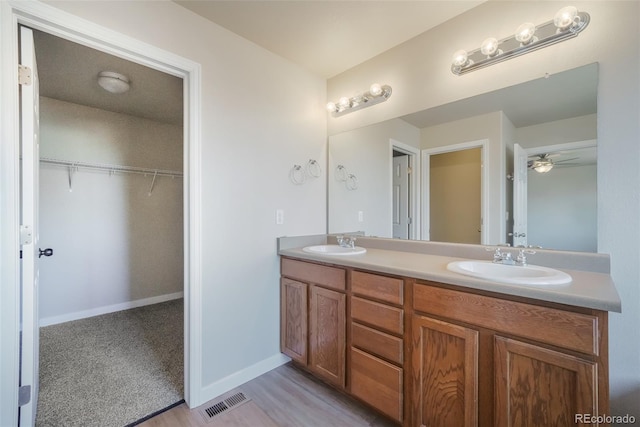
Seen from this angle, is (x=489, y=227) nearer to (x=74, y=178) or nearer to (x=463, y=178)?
(x=463, y=178)

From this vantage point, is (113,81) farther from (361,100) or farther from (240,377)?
(240,377)

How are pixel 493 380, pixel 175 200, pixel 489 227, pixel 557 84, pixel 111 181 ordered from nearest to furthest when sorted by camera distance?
pixel 493 380 < pixel 557 84 < pixel 489 227 < pixel 111 181 < pixel 175 200

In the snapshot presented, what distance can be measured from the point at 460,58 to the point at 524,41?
1.03ft

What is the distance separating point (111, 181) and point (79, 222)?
554mm

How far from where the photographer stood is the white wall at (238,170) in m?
1.71

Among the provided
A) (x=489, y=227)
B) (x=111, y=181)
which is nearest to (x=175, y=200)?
(x=111, y=181)

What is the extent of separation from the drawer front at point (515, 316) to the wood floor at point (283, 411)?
85 cm

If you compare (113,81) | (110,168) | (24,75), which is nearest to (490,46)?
(24,75)

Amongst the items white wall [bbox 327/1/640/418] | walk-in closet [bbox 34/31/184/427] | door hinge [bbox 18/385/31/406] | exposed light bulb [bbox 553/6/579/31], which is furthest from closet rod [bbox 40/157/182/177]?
exposed light bulb [bbox 553/6/579/31]

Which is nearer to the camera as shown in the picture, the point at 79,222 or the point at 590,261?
the point at 590,261

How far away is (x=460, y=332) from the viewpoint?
122 centimetres

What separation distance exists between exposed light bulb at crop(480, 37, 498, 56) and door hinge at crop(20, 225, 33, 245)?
2.50 m

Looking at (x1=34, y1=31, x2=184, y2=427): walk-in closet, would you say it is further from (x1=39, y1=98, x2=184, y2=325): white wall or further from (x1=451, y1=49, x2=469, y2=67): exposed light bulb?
(x1=451, y1=49, x2=469, y2=67): exposed light bulb

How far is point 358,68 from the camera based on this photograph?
90.2 inches
